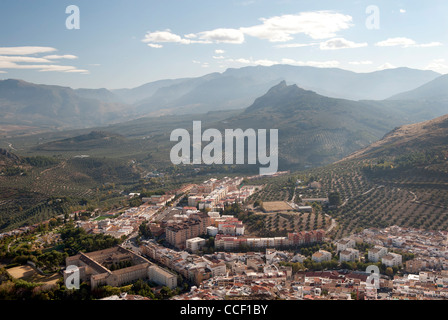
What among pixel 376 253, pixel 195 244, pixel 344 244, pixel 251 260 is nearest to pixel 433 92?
pixel 344 244

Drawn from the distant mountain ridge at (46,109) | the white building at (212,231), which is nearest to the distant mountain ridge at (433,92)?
the distant mountain ridge at (46,109)

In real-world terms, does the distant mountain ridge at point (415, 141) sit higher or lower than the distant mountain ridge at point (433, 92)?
lower

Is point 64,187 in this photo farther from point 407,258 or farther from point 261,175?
point 407,258

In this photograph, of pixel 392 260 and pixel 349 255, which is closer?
pixel 392 260

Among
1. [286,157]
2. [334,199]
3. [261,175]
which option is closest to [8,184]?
[261,175]

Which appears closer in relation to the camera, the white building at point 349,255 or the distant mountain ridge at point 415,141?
the white building at point 349,255

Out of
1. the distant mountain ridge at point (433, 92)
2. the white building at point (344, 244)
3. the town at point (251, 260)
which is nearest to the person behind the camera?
the town at point (251, 260)

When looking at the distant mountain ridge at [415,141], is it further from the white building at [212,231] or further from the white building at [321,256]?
the white building at [212,231]

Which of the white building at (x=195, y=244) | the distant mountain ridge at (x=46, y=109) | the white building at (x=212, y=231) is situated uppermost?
the distant mountain ridge at (x=46, y=109)

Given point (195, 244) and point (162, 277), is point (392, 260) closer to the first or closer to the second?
point (195, 244)

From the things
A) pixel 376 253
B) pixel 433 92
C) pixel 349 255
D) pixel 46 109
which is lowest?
pixel 349 255
